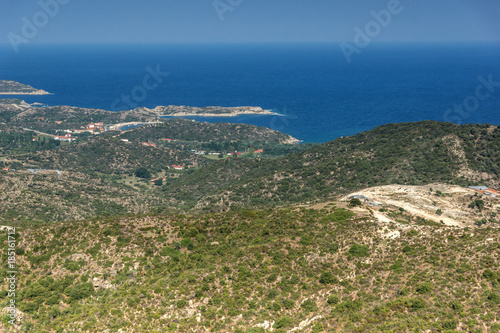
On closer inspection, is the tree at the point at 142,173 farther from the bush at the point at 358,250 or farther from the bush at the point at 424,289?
the bush at the point at 424,289

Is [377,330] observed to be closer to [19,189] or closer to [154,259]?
[154,259]

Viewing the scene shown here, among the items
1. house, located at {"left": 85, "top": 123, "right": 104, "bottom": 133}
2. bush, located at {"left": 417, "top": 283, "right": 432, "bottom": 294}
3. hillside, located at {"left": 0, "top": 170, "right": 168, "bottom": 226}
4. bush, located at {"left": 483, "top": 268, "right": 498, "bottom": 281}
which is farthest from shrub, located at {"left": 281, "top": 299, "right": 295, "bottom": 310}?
house, located at {"left": 85, "top": 123, "right": 104, "bottom": 133}

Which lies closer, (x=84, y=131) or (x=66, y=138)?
(x=66, y=138)

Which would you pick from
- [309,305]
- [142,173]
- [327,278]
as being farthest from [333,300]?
[142,173]

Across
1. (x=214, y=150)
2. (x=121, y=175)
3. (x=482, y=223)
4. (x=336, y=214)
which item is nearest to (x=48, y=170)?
(x=121, y=175)

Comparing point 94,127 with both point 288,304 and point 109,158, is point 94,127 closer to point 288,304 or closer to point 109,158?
point 109,158
